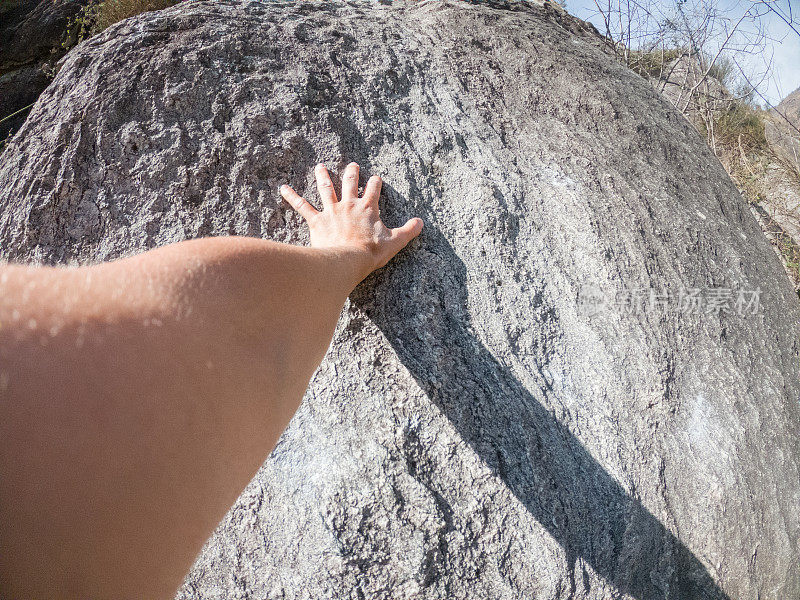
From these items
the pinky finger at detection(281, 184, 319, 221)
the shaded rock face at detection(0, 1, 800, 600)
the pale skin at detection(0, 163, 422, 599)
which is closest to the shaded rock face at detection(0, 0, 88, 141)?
the shaded rock face at detection(0, 1, 800, 600)

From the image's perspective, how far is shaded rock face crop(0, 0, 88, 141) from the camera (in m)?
5.02

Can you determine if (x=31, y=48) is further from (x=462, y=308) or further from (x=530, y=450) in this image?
(x=530, y=450)

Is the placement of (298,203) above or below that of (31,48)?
below

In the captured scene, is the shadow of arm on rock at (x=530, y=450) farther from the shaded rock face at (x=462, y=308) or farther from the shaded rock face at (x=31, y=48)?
the shaded rock face at (x=31, y=48)

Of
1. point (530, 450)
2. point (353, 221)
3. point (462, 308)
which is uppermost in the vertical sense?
point (353, 221)

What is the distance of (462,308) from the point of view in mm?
1465

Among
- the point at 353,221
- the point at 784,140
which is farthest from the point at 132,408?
the point at 784,140

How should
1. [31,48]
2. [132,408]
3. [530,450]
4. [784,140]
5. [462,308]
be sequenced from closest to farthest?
[132,408] < [530,450] < [462,308] < [31,48] < [784,140]

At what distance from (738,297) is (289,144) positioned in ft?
4.82

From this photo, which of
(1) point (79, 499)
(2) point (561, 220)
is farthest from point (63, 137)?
(2) point (561, 220)

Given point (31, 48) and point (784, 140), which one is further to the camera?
point (784, 140)

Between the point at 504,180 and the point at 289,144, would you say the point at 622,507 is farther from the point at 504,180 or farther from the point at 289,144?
the point at 289,144

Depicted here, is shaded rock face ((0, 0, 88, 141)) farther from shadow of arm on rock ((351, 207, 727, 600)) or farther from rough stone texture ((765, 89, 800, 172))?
rough stone texture ((765, 89, 800, 172))

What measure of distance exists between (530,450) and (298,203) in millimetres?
884
